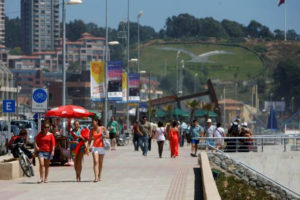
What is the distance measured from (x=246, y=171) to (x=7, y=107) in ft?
38.2

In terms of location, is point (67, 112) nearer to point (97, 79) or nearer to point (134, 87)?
point (97, 79)

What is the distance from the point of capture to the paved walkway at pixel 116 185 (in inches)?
728

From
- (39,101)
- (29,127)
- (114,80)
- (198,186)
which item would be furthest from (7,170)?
(114,80)

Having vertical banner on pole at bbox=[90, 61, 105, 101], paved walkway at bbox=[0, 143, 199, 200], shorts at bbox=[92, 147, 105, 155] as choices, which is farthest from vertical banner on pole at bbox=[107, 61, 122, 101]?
shorts at bbox=[92, 147, 105, 155]

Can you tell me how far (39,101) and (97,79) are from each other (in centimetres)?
1964

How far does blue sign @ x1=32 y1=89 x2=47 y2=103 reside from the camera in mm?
28281

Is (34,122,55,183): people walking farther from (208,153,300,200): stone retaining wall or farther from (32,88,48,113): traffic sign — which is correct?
(208,153,300,200): stone retaining wall

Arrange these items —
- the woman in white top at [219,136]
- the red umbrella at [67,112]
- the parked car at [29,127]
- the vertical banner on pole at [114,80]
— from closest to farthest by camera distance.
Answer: the red umbrella at [67,112] < the woman in white top at [219,136] < the parked car at [29,127] < the vertical banner on pole at [114,80]

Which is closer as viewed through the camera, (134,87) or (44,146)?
(44,146)

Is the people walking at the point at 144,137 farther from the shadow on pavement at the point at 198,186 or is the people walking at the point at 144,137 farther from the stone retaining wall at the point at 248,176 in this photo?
the shadow on pavement at the point at 198,186

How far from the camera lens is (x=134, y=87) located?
6400 centimetres

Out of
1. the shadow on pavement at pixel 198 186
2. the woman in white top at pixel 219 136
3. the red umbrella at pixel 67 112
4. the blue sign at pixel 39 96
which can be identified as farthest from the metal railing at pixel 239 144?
the shadow on pavement at pixel 198 186

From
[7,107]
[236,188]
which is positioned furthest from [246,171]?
[236,188]

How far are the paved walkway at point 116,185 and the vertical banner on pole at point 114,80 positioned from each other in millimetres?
21216
